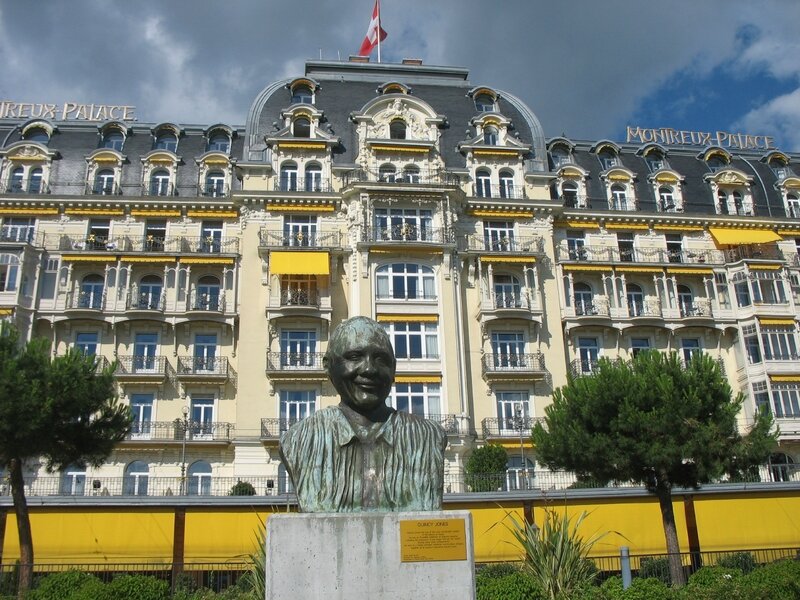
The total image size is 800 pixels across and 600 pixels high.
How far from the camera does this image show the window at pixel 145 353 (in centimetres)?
3725

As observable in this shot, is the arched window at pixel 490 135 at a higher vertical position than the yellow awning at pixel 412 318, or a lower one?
higher

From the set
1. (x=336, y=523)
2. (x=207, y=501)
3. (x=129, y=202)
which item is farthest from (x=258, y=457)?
(x=336, y=523)

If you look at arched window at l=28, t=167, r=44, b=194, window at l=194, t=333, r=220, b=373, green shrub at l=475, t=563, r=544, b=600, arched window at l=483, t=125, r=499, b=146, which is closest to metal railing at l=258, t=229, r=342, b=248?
window at l=194, t=333, r=220, b=373

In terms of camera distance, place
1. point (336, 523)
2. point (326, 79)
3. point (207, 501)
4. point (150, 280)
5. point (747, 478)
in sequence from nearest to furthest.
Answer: point (336, 523), point (207, 501), point (747, 478), point (150, 280), point (326, 79)

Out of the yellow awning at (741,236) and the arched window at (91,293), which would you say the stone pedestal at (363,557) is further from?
the yellow awning at (741,236)

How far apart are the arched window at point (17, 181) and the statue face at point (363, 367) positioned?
38465 mm

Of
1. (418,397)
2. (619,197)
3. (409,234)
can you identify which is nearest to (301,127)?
(409,234)

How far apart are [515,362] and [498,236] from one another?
7.32 metres

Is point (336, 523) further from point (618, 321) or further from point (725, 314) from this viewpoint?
point (725, 314)

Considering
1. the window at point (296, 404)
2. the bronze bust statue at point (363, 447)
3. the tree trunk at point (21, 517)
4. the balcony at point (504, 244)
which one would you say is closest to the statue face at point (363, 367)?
the bronze bust statue at point (363, 447)

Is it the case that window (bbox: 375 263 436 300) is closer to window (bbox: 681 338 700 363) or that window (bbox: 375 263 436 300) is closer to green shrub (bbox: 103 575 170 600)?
window (bbox: 681 338 700 363)

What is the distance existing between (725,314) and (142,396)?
32.0 m

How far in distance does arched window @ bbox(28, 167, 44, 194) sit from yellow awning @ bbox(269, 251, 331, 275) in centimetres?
1450

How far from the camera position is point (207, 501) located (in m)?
25.5
